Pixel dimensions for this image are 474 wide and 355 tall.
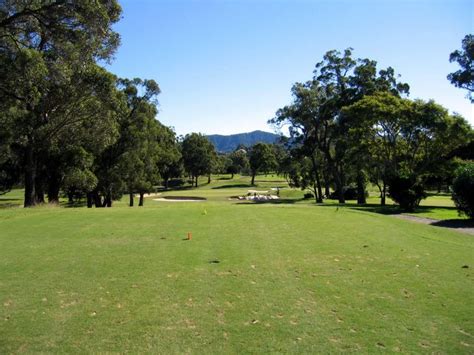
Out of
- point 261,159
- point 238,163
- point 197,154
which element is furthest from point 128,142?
point 238,163

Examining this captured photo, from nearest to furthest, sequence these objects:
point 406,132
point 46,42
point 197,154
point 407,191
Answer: point 46,42
point 407,191
point 406,132
point 197,154

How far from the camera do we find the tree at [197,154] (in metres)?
85.6

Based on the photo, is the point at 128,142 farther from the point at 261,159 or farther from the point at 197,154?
the point at 261,159

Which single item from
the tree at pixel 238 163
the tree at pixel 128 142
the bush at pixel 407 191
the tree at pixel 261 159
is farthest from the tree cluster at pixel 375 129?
the tree at pixel 238 163

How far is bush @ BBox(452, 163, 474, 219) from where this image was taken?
18938 millimetres

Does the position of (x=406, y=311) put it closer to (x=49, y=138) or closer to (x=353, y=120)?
Answer: (x=49, y=138)

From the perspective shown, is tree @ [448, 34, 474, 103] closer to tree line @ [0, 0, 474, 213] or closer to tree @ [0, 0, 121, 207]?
tree line @ [0, 0, 474, 213]

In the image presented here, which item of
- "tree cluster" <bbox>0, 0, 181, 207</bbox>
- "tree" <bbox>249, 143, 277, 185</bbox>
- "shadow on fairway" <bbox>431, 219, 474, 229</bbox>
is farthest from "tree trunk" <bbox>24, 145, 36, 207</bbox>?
"tree" <bbox>249, 143, 277, 185</bbox>

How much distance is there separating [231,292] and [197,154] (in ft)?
261

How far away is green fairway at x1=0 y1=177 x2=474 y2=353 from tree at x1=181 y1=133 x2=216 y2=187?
73.4 m

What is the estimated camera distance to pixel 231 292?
22.3 feet

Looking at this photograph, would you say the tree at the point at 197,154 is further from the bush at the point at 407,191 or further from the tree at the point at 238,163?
the bush at the point at 407,191

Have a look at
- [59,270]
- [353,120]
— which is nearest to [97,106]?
[59,270]

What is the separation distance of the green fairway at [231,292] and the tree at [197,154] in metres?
73.4
